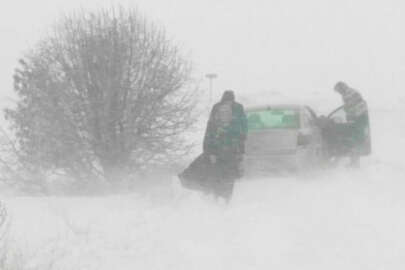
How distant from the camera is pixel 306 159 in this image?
11469mm

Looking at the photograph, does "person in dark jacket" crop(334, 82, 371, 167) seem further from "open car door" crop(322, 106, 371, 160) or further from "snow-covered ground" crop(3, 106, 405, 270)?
"snow-covered ground" crop(3, 106, 405, 270)

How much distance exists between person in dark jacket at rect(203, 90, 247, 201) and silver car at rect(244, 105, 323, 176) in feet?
4.87

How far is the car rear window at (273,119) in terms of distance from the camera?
11648 mm

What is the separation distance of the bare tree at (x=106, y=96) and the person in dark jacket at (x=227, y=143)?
15.5ft

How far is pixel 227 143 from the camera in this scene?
966cm

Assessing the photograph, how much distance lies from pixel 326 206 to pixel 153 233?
270 centimetres

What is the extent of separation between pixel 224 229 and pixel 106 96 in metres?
6.50

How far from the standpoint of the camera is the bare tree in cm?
1412

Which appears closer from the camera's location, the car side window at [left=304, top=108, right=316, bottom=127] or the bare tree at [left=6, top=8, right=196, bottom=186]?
the car side window at [left=304, top=108, right=316, bottom=127]

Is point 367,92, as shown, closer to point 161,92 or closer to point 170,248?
point 161,92

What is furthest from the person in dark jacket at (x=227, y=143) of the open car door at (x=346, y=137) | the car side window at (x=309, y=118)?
the open car door at (x=346, y=137)

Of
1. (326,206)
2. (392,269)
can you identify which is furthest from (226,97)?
(392,269)

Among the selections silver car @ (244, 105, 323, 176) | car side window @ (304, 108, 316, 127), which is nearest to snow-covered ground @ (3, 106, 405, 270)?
silver car @ (244, 105, 323, 176)

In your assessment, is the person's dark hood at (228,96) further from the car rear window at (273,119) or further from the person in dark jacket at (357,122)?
the person in dark jacket at (357,122)
